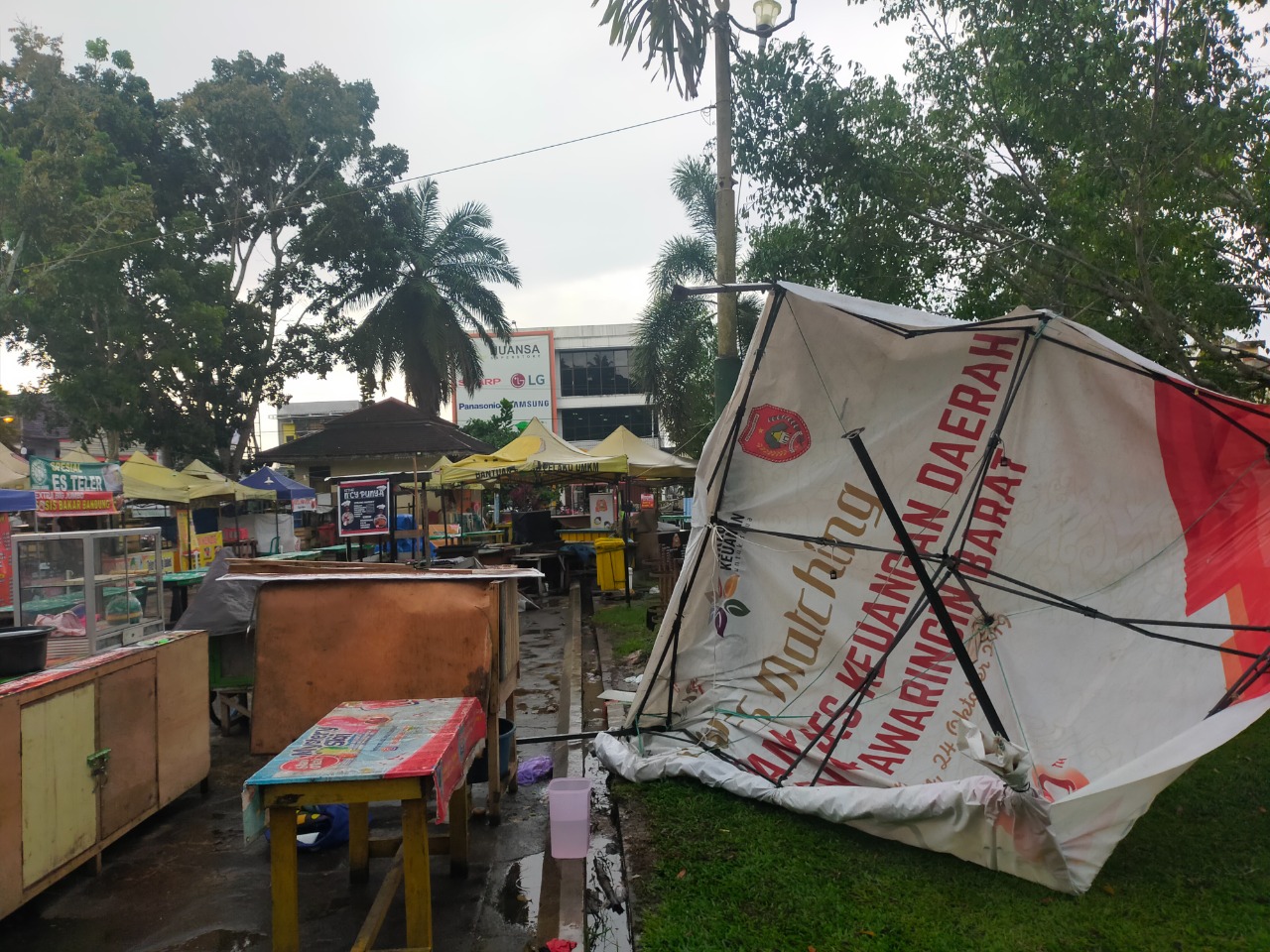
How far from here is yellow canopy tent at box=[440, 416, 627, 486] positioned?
52.5 feet

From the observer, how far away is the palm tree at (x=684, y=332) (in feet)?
83.7

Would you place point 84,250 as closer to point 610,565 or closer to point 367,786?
point 610,565

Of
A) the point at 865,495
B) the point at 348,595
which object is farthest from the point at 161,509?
the point at 865,495

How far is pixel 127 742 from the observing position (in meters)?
5.07

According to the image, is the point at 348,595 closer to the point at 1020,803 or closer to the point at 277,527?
the point at 1020,803

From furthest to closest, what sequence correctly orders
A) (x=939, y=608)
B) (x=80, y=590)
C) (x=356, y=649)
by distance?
(x=80, y=590) → (x=356, y=649) → (x=939, y=608)

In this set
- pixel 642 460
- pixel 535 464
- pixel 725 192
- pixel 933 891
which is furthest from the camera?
pixel 642 460

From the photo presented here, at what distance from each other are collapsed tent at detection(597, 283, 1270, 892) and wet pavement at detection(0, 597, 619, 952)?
1.12 metres

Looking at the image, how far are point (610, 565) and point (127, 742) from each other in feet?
36.2

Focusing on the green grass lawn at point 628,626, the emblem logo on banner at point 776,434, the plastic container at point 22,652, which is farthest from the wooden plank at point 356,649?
the green grass lawn at point 628,626

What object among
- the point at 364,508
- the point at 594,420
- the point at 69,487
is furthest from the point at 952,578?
the point at 594,420

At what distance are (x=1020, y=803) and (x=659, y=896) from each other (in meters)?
1.84

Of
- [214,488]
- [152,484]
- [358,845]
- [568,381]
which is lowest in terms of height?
[358,845]

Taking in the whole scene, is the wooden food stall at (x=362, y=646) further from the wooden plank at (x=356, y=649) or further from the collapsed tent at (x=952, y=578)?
the collapsed tent at (x=952, y=578)
